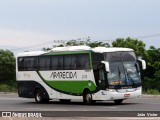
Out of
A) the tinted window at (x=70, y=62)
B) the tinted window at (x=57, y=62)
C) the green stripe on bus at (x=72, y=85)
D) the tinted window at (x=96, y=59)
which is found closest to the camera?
the tinted window at (x=96, y=59)

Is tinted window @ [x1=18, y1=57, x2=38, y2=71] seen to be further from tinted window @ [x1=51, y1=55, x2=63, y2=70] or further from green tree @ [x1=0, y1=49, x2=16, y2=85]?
green tree @ [x1=0, y1=49, x2=16, y2=85]

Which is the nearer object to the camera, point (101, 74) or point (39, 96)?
point (101, 74)

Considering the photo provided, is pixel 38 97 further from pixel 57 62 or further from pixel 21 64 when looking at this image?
pixel 57 62

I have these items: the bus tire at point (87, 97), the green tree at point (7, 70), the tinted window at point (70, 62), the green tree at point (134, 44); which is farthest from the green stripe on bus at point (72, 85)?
the green tree at point (7, 70)

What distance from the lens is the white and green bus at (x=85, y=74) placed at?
2655cm

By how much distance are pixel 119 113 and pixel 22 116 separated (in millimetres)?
3980

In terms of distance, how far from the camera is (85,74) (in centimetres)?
2766

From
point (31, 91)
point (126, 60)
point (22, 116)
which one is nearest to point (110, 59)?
point (126, 60)

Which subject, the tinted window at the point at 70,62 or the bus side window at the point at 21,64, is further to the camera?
the bus side window at the point at 21,64

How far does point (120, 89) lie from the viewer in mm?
26469

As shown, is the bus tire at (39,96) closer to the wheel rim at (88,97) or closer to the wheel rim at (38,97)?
the wheel rim at (38,97)

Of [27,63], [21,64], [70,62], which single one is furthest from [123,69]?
[21,64]

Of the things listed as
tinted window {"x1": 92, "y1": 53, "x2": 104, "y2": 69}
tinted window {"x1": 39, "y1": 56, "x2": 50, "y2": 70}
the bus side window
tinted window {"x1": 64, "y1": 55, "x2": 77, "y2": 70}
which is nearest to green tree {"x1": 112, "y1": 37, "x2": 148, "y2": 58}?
the bus side window

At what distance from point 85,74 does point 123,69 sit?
2186 mm
